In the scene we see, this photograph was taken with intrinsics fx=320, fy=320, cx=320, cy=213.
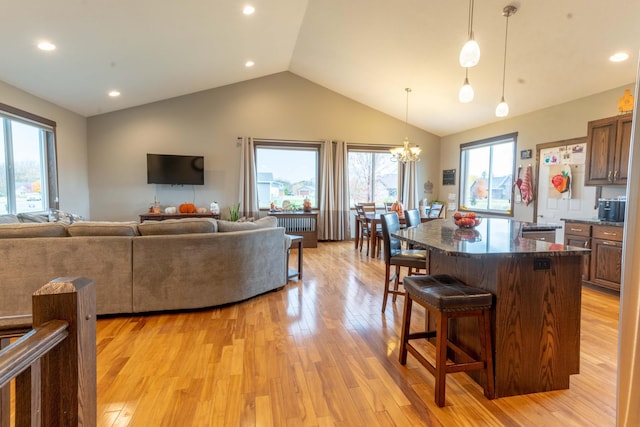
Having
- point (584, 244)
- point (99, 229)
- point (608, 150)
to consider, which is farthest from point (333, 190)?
point (99, 229)

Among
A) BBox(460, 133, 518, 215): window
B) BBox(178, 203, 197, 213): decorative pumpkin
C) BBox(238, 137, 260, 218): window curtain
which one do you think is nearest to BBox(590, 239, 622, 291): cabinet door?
BBox(460, 133, 518, 215): window

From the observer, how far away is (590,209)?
443cm

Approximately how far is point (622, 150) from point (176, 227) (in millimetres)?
4921

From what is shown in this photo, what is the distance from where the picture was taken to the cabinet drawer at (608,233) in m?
3.55

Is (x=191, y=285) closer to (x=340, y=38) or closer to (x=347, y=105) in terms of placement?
(x=340, y=38)

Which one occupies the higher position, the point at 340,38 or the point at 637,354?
the point at 340,38

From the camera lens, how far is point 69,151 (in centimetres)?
581

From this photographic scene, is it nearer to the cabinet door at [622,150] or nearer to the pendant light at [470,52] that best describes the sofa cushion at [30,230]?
the pendant light at [470,52]

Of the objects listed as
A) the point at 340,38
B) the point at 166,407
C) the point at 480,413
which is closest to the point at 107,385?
the point at 166,407

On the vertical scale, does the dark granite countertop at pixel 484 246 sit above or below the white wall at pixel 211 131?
below

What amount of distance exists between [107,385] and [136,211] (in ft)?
18.1

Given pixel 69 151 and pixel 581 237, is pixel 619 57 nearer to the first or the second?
pixel 581 237

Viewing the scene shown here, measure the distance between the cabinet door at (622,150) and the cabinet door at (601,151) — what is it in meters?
0.05

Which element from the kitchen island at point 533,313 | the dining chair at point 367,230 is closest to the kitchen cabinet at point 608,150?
the kitchen island at point 533,313
